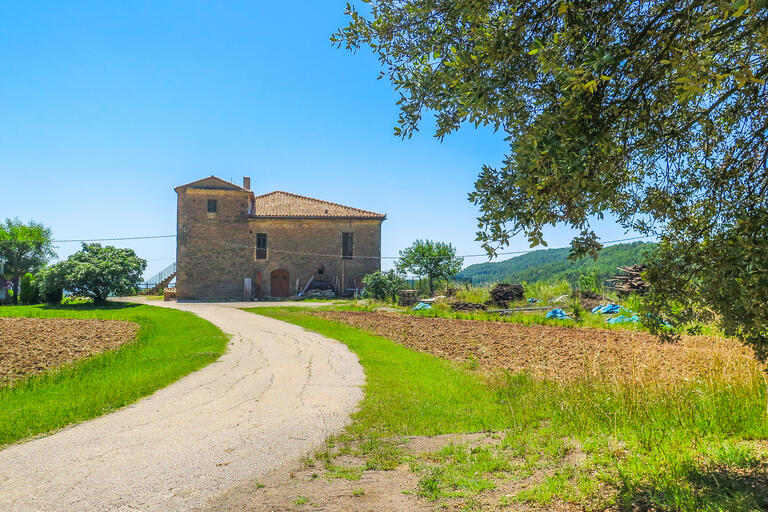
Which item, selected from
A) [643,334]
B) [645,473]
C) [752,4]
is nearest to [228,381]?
[645,473]

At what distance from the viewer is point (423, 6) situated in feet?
11.9

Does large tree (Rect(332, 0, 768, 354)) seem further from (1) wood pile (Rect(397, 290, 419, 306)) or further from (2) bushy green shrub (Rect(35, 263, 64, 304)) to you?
(2) bushy green shrub (Rect(35, 263, 64, 304))

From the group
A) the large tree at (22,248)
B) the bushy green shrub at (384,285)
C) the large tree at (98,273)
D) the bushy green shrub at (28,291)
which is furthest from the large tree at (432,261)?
the large tree at (22,248)

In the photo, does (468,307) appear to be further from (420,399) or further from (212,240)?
(212,240)

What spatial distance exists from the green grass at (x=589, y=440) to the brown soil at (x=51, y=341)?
25.6 ft

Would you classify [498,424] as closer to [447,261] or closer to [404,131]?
[404,131]

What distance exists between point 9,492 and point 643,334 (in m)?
14.5

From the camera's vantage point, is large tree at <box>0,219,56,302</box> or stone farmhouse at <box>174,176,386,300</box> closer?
stone farmhouse at <box>174,176,386,300</box>

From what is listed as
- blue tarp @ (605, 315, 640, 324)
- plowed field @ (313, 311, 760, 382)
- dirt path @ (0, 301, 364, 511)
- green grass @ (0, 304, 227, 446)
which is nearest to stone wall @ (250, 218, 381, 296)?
plowed field @ (313, 311, 760, 382)

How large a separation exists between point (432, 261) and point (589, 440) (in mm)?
27211

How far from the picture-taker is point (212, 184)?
119 ft

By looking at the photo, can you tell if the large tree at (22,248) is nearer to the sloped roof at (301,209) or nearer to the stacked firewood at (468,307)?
the sloped roof at (301,209)

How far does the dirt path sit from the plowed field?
11.3 feet

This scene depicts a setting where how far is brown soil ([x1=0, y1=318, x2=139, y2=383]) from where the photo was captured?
34.6 feet
